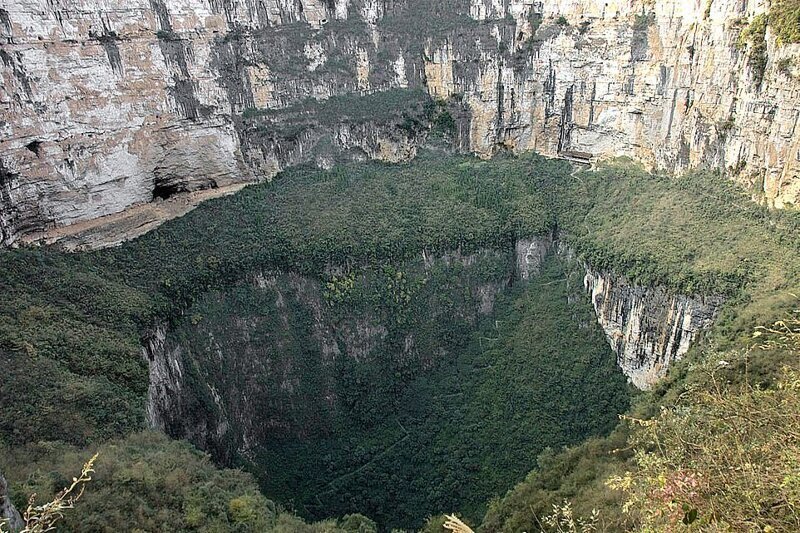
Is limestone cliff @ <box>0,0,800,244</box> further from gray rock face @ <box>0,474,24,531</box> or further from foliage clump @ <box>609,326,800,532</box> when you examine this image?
foliage clump @ <box>609,326,800,532</box>

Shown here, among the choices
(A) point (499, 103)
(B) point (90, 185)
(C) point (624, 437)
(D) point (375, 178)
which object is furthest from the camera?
(A) point (499, 103)

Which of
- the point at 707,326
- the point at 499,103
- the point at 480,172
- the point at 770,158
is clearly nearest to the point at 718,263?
the point at 707,326

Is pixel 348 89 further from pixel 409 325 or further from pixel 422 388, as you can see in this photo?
pixel 422 388

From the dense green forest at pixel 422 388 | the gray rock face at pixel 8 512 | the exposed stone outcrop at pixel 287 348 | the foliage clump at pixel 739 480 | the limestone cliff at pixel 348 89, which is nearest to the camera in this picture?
the foliage clump at pixel 739 480

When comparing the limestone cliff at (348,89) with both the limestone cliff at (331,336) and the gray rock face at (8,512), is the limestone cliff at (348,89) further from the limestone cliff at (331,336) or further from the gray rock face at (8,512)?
the gray rock face at (8,512)

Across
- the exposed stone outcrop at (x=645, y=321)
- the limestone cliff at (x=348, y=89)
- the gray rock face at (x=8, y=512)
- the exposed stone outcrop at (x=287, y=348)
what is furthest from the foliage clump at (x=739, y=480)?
the exposed stone outcrop at (x=287, y=348)

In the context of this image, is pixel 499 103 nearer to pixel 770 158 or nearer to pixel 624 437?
pixel 770 158
